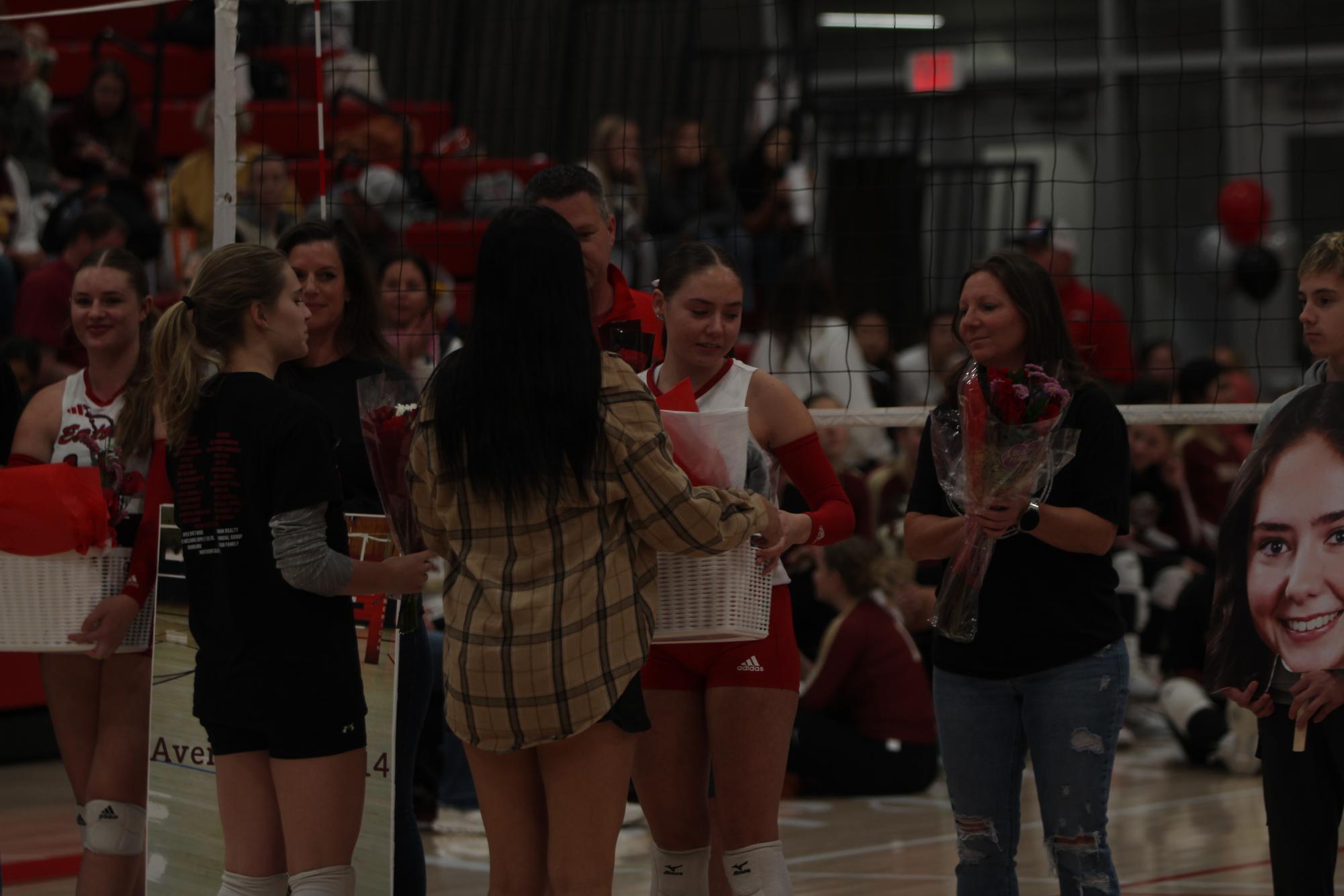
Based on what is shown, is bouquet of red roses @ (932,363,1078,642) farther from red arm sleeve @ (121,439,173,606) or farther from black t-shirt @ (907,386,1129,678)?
red arm sleeve @ (121,439,173,606)

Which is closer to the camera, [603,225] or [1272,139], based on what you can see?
[603,225]

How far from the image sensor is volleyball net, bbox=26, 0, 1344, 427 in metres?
11.2

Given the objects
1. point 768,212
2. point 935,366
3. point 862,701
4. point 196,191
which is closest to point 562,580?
point 862,701

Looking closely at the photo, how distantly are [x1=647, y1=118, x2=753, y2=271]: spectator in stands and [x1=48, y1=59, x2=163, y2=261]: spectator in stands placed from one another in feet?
10.5

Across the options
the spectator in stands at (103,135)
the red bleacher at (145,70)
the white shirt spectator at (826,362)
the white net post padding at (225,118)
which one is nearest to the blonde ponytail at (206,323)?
the white net post padding at (225,118)

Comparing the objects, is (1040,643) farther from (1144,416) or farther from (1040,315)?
(1144,416)

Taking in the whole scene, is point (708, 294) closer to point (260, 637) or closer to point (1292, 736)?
point (260, 637)

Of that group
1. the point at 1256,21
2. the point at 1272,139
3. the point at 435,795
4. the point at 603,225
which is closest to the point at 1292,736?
the point at 603,225

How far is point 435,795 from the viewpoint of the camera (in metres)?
7.68

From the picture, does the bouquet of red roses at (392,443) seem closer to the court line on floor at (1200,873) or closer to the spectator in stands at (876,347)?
the court line on floor at (1200,873)

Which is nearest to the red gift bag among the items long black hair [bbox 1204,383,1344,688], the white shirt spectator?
long black hair [bbox 1204,383,1344,688]

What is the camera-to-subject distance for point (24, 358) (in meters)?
7.54

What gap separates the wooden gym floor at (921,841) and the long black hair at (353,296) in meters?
2.39

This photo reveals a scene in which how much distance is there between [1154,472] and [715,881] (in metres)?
6.34
